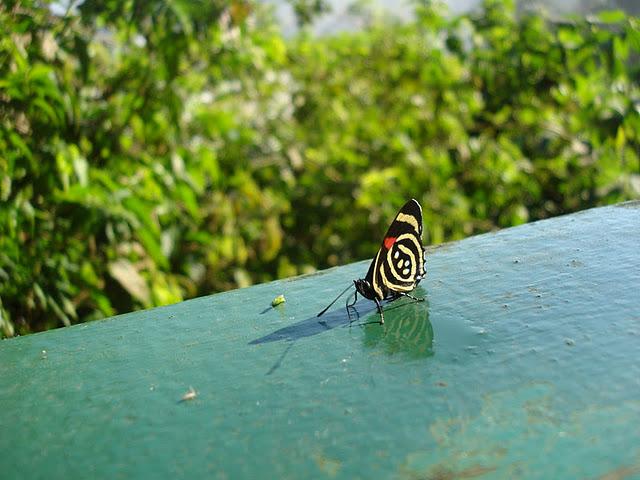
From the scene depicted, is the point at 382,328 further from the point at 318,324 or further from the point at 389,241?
the point at 389,241

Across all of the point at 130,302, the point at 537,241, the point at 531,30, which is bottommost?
the point at 130,302

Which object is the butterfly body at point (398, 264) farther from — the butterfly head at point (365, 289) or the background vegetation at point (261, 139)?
the background vegetation at point (261, 139)

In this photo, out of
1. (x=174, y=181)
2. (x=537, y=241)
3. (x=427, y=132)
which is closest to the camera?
(x=537, y=241)

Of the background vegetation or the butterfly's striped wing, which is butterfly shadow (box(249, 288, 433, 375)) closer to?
the butterfly's striped wing

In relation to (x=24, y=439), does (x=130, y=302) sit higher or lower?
lower

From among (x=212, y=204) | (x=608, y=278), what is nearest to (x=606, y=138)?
(x=212, y=204)

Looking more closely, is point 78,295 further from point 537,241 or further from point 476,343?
point 476,343
